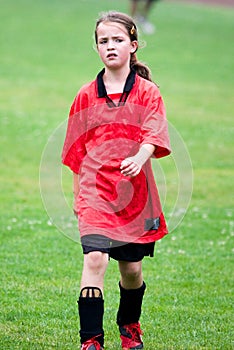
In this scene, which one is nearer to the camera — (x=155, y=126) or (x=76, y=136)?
(x=155, y=126)

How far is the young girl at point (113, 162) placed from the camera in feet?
15.7

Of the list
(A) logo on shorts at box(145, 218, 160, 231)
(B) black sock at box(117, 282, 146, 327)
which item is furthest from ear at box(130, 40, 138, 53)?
(B) black sock at box(117, 282, 146, 327)

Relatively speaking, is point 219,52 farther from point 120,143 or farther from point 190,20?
point 120,143

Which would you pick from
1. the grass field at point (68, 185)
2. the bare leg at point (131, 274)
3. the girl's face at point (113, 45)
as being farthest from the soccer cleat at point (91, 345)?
the girl's face at point (113, 45)

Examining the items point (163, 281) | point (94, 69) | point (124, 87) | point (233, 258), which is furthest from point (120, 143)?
point (94, 69)

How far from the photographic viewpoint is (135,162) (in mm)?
4637

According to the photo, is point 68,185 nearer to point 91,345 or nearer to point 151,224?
point 151,224

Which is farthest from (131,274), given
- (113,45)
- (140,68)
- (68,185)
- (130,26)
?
(68,185)

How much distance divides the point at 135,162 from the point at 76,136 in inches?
20.9

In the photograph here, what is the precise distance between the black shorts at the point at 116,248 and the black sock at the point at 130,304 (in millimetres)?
350

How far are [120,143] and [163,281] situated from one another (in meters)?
2.45

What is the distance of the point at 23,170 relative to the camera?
12.9m

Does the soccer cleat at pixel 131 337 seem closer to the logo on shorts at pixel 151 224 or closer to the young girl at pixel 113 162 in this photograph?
the young girl at pixel 113 162

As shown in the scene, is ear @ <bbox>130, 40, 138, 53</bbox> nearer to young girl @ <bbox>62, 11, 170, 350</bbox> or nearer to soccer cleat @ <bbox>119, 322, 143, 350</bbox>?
young girl @ <bbox>62, 11, 170, 350</bbox>
